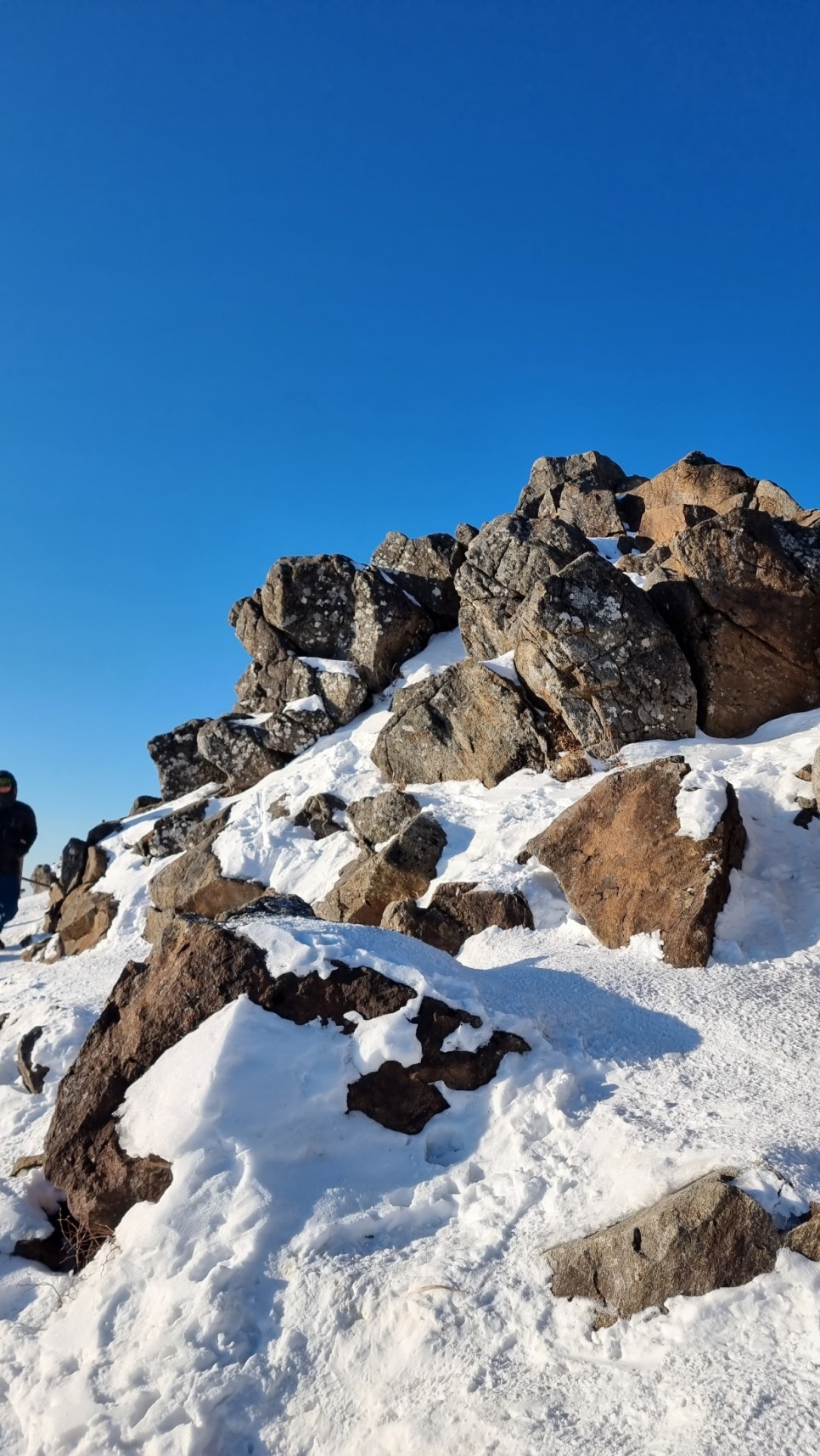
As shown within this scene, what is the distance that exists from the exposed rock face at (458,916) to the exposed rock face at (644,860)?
674 mm

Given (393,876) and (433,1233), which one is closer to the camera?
(433,1233)

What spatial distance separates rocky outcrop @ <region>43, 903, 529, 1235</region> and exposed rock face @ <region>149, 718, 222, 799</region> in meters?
15.6

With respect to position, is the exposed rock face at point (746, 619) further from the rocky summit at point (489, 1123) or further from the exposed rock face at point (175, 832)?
the exposed rock face at point (175, 832)

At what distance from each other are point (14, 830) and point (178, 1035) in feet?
41.6

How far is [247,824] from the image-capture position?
17297 millimetres

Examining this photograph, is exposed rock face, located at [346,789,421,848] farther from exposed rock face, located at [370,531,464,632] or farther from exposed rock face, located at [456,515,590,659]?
exposed rock face, located at [370,531,464,632]

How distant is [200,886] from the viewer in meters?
16.0

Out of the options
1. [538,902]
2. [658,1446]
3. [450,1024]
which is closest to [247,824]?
[538,902]

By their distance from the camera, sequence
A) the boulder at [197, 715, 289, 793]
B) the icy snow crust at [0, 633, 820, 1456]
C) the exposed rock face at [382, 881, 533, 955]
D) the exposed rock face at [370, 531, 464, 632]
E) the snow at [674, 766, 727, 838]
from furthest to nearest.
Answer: the exposed rock face at [370, 531, 464, 632] < the boulder at [197, 715, 289, 793] < the exposed rock face at [382, 881, 533, 955] < the snow at [674, 766, 727, 838] < the icy snow crust at [0, 633, 820, 1456]

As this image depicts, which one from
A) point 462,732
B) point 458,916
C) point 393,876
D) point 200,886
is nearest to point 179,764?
point 200,886

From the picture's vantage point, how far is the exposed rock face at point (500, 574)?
59.4 feet

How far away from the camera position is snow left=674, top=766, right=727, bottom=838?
9.43 meters

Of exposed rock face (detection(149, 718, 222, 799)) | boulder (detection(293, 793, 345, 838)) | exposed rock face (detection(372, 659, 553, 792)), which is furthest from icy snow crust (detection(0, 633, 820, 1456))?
exposed rock face (detection(149, 718, 222, 799))

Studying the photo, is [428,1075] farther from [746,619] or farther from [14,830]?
[14,830]
